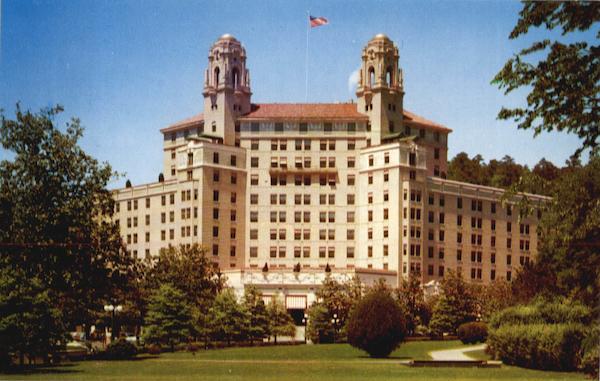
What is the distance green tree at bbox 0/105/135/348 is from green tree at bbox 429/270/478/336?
112 ft

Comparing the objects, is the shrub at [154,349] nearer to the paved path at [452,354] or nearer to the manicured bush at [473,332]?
the paved path at [452,354]

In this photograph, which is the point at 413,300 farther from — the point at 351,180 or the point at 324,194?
the point at 324,194

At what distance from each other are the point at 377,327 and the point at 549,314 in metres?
11.4

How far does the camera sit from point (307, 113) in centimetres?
11981

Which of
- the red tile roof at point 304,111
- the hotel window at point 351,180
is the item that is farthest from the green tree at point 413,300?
the red tile roof at point 304,111

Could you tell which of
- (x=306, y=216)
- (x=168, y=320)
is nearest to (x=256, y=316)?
(x=168, y=320)

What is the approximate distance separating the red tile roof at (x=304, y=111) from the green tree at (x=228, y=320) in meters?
51.5

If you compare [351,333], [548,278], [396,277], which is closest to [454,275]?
[396,277]

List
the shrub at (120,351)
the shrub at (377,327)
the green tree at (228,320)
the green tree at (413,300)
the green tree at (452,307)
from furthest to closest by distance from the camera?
the green tree at (413,300), the green tree at (452,307), the green tree at (228,320), the shrub at (377,327), the shrub at (120,351)

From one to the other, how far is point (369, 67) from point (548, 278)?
57.6m

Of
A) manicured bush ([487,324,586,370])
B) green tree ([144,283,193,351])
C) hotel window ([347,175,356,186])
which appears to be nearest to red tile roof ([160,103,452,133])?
hotel window ([347,175,356,186])

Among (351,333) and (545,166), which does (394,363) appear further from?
(545,166)

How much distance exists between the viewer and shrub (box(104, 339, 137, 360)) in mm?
49472

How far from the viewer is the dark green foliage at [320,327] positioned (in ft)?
240
